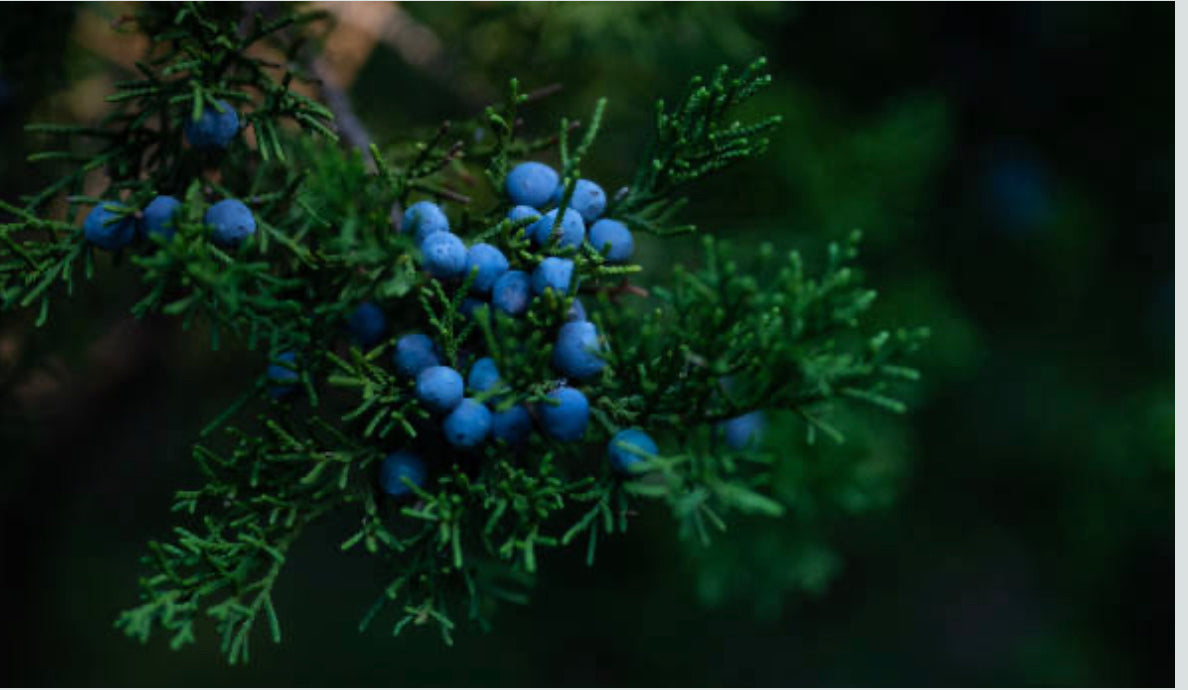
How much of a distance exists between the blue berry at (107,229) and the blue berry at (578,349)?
1.42 ft

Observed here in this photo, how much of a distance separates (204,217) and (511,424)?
363mm

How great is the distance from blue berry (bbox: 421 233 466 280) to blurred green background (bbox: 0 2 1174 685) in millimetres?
666

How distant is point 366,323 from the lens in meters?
0.89

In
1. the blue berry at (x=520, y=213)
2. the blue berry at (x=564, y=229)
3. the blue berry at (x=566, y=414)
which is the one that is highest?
the blue berry at (x=520, y=213)

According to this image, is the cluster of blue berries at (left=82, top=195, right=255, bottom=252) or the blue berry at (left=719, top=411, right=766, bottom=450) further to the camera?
the blue berry at (left=719, top=411, right=766, bottom=450)

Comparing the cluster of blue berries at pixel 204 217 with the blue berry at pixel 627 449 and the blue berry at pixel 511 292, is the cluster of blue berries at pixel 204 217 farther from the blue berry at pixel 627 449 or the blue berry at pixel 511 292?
the blue berry at pixel 627 449

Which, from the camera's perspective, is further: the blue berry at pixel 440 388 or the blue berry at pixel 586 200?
the blue berry at pixel 586 200

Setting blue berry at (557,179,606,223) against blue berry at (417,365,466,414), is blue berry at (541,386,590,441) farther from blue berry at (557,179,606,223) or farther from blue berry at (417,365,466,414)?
blue berry at (557,179,606,223)

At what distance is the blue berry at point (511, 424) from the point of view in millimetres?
847

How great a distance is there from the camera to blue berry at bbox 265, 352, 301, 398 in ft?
2.74

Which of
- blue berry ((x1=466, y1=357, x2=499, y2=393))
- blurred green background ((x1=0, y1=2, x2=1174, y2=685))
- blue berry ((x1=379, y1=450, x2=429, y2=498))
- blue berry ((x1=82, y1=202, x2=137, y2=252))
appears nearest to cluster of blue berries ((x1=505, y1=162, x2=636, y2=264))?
blue berry ((x1=466, y1=357, x2=499, y2=393))

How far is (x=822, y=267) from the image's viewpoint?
1.71m

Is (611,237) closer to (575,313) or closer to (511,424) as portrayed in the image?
(575,313)

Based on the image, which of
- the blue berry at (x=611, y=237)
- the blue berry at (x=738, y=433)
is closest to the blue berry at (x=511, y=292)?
the blue berry at (x=611, y=237)
